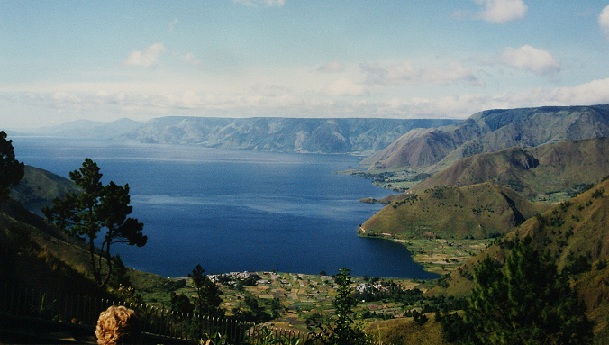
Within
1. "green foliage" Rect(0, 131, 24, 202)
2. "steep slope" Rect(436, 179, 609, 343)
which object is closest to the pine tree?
"green foliage" Rect(0, 131, 24, 202)

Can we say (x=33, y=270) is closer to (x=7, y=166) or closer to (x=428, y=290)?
(x=7, y=166)

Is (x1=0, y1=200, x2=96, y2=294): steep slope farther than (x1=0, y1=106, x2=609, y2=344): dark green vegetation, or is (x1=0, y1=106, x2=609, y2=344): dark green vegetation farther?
(x1=0, y1=106, x2=609, y2=344): dark green vegetation

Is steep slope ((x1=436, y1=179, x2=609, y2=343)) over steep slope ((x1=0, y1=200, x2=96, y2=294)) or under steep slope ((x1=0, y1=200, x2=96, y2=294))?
under

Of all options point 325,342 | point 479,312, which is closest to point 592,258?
point 479,312

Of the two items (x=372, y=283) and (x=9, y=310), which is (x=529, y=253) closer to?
(x=9, y=310)

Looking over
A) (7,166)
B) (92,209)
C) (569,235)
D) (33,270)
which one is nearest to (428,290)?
(569,235)

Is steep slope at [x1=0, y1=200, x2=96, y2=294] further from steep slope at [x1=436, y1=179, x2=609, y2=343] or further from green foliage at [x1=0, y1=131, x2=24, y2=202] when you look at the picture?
steep slope at [x1=436, y1=179, x2=609, y2=343]

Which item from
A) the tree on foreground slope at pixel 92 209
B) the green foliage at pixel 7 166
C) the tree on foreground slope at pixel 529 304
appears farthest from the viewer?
the green foliage at pixel 7 166

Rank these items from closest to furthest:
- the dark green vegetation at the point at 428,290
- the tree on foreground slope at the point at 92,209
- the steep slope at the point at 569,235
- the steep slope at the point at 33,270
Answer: the steep slope at the point at 33,270
the dark green vegetation at the point at 428,290
the tree on foreground slope at the point at 92,209
the steep slope at the point at 569,235

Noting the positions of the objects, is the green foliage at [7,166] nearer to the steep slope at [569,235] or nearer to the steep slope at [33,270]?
the steep slope at [33,270]

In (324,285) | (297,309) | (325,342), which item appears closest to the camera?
(325,342)

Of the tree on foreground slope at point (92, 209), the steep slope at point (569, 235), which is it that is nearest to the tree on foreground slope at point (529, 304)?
the tree on foreground slope at point (92, 209)
